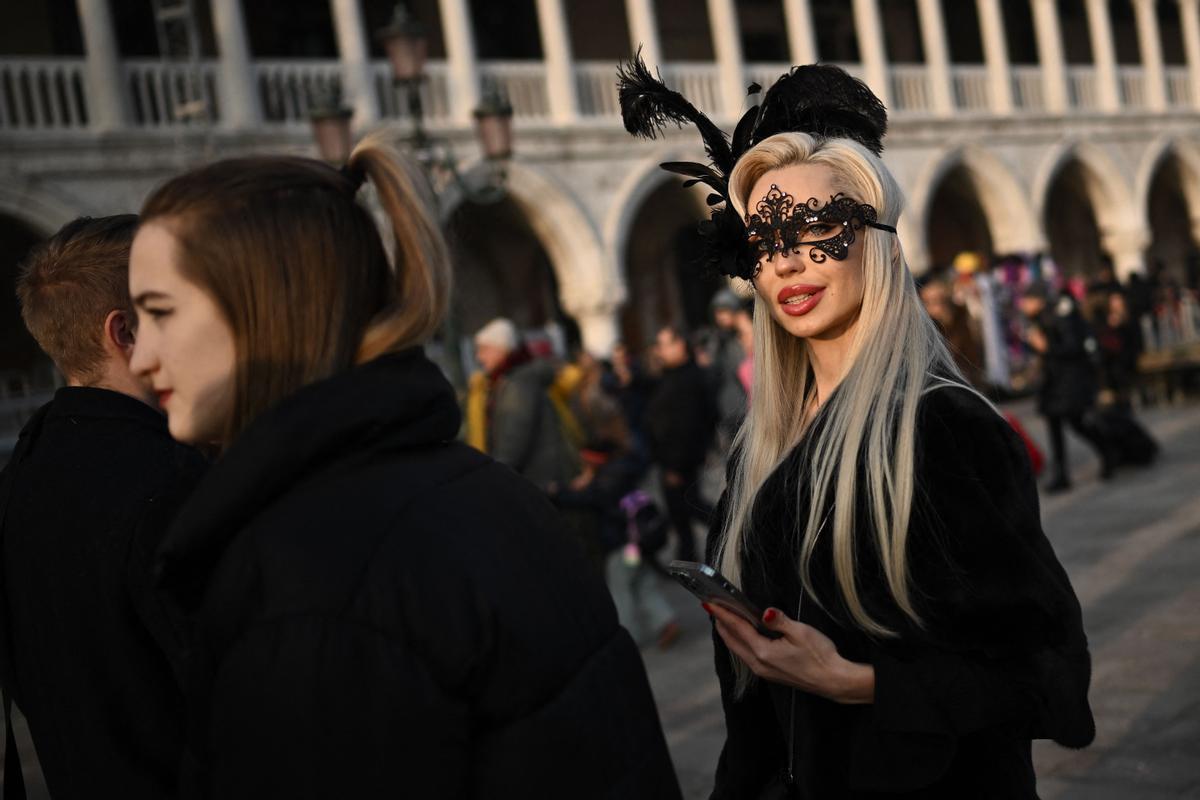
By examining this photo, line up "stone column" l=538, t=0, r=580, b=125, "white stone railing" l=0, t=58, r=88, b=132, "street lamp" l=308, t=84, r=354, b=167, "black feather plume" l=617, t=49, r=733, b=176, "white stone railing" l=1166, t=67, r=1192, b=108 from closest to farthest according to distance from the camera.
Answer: "black feather plume" l=617, t=49, r=733, b=176, "street lamp" l=308, t=84, r=354, b=167, "white stone railing" l=0, t=58, r=88, b=132, "stone column" l=538, t=0, r=580, b=125, "white stone railing" l=1166, t=67, r=1192, b=108

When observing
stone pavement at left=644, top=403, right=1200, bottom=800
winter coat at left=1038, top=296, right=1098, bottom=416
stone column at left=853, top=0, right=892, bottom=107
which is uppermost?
stone column at left=853, top=0, right=892, bottom=107

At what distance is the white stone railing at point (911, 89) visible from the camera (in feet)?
67.3

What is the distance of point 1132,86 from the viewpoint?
928 inches

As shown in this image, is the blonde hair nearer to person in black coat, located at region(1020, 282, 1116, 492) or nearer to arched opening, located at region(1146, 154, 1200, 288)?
person in black coat, located at region(1020, 282, 1116, 492)

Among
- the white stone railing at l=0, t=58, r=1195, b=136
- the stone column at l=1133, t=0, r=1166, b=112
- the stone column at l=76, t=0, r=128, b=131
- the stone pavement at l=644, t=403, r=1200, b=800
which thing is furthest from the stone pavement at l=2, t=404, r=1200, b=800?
the stone column at l=1133, t=0, r=1166, b=112

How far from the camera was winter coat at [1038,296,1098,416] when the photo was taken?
9250 mm

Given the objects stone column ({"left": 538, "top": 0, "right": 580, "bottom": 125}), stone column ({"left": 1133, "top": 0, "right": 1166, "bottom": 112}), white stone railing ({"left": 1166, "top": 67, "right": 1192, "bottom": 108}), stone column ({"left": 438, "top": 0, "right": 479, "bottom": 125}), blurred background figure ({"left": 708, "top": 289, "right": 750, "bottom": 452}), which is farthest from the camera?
white stone railing ({"left": 1166, "top": 67, "right": 1192, "bottom": 108})

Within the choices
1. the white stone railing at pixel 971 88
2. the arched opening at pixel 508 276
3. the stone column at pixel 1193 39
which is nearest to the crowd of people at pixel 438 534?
the arched opening at pixel 508 276

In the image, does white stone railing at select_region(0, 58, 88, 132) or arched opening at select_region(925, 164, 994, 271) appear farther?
arched opening at select_region(925, 164, 994, 271)

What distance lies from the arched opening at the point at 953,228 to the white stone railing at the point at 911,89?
11.3ft

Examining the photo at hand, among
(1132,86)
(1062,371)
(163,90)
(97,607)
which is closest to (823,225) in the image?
(97,607)

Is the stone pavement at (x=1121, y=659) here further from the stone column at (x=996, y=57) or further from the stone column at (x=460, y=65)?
the stone column at (x=996, y=57)

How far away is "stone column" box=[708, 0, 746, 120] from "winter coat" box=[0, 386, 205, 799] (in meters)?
17.0

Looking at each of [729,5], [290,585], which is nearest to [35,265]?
[290,585]
